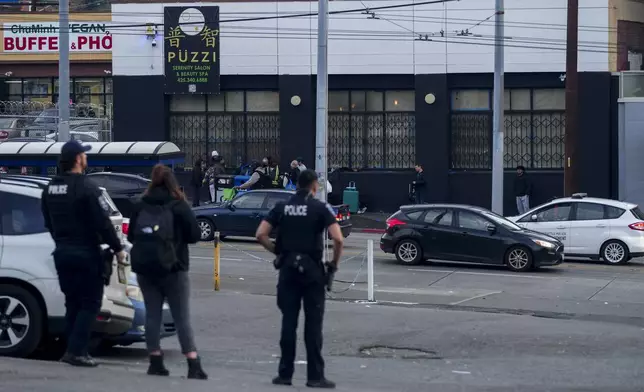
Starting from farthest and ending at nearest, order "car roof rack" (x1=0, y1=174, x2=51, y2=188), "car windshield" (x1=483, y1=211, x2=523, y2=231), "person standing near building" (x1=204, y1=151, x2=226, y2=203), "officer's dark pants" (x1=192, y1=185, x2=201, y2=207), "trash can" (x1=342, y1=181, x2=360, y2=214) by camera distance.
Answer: "officer's dark pants" (x1=192, y1=185, x2=201, y2=207)
"trash can" (x1=342, y1=181, x2=360, y2=214)
"person standing near building" (x1=204, y1=151, x2=226, y2=203)
"car windshield" (x1=483, y1=211, x2=523, y2=231)
"car roof rack" (x1=0, y1=174, x2=51, y2=188)

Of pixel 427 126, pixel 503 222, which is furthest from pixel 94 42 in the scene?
pixel 503 222

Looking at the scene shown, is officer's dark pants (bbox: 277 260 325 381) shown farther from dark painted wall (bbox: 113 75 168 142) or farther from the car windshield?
dark painted wall (bbox: 113 75 168 142)

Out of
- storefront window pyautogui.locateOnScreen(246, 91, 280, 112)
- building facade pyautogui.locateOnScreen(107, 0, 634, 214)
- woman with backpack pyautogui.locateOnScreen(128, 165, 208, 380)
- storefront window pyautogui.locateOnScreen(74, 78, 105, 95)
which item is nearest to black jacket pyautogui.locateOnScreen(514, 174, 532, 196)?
building facade pyautogui.locateOnScreen(107, 0, 634, 214)

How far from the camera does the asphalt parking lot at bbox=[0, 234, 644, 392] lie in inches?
379

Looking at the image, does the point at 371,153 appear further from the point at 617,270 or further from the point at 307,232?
the point at 307,232

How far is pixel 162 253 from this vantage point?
8.38 meters

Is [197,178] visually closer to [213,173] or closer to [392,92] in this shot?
[213,173]

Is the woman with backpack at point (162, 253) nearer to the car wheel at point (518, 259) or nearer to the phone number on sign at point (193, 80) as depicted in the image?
the car wheel at point (518, 259)

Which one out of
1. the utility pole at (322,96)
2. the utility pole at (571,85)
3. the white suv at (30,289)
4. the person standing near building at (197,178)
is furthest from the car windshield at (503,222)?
the person standing near building at (197,178)

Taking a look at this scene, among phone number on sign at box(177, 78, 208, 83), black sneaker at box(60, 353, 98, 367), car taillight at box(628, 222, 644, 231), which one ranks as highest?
phone number on sign at box(177, 78, 208, 83)

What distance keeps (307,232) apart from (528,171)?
2703 centimetres

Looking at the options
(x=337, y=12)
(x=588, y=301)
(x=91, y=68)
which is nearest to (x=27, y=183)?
(x=588, y=301)

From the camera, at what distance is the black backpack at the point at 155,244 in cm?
839

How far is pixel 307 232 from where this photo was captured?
872 centimetres
